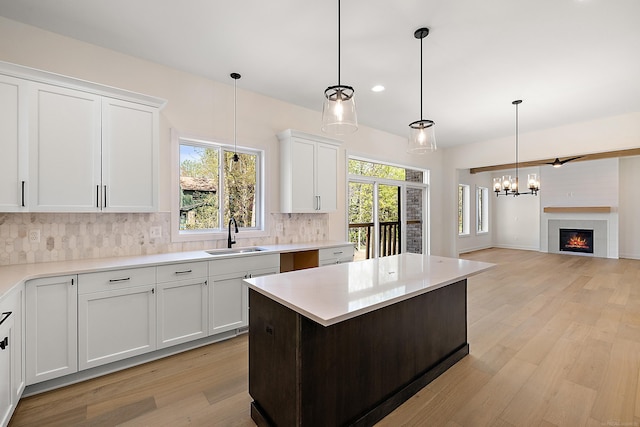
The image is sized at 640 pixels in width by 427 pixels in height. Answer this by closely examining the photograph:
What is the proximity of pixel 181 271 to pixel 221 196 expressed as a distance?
1.24m

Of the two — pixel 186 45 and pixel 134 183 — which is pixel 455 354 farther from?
pixel 186 45

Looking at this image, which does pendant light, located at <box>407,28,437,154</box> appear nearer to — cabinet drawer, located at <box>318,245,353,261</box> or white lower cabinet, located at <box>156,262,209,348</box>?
cabinet drawer, located at <box>318,245,353,261</box>

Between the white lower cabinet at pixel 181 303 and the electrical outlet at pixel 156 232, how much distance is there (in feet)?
2.13

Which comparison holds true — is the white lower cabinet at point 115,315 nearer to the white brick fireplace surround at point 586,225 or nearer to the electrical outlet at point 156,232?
the electrical outlet at point 156,232

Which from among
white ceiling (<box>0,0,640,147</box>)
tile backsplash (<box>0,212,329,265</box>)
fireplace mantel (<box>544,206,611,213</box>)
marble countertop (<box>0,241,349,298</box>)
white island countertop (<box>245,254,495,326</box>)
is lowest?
white island countertop (<box>245,254,495,326</box>)

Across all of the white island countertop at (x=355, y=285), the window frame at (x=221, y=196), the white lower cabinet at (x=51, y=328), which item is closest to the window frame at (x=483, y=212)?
the white island countertop at (x=355, y=285)

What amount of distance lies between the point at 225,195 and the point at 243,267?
1104mm

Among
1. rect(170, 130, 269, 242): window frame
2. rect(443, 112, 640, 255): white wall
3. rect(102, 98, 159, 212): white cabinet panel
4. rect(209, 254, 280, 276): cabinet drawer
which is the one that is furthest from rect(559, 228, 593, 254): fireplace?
rect(102, 98, 159, 212): white cabinet panel

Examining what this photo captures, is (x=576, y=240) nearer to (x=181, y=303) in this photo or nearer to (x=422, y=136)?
(x=422, y=136)

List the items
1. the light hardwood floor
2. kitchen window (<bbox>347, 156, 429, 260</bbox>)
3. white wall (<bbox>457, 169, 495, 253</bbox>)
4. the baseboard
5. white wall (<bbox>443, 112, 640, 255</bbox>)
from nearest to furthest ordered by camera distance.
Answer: the light hardwood floor, the baseboard, white wall (<bbox>443, 112, 640, 255</bbox>), kitchen window (<bbox>347, 156, 429, 260</bbox>), white wall (<bbox>457, 169, 495, 253</bbox>)

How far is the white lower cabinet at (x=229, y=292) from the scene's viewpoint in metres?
2.84

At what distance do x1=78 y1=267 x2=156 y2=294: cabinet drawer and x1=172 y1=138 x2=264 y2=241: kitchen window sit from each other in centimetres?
76

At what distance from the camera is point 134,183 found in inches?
105

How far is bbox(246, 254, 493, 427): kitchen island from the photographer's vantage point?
1.53 metres
